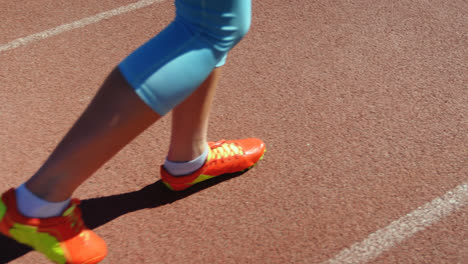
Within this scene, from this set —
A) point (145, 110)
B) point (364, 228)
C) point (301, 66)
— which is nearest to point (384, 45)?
point (301, 66)

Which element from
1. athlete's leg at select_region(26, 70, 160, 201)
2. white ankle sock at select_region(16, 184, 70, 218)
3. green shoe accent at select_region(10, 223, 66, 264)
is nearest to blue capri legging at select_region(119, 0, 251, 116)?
athlete's leg at select_region(26, 70, 160, 201)

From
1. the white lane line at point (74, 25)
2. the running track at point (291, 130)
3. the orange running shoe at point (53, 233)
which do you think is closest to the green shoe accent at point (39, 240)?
the orange running shoe at point (53, 233)

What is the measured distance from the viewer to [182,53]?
5.54 feet

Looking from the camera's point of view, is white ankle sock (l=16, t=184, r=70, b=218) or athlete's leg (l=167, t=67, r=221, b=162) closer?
white ankle sock (l=16, t=184, r=70, b=218)

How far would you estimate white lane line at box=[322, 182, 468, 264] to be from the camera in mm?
2119

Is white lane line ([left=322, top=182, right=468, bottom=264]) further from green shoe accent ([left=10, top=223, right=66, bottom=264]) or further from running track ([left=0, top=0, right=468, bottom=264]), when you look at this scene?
green shoe accent ([left=10, top=223, right=66, bottom=264])

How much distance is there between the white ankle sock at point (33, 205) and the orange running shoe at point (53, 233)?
18 millimetres

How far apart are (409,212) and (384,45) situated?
4.67 ft

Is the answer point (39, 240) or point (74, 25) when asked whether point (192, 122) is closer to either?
point (39, 240)

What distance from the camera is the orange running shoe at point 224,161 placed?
2.31m

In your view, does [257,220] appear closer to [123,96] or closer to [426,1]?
[123,96]

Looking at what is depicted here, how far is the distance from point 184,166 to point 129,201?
0.30m

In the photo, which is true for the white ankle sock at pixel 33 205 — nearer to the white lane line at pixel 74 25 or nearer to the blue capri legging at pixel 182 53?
the blue capri legging at pixel 182 53

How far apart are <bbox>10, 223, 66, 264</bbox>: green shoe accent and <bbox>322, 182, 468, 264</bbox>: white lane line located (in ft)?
→ 3.20
